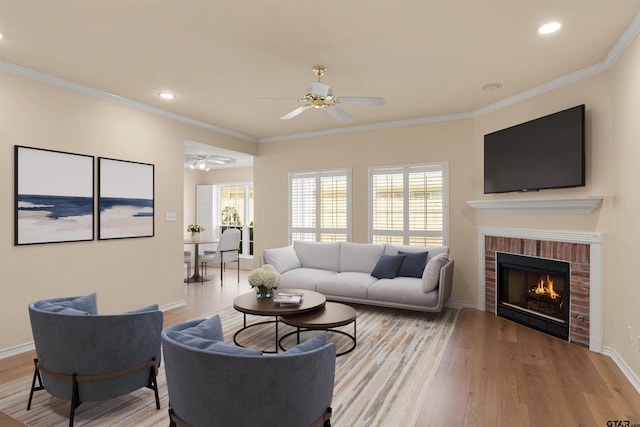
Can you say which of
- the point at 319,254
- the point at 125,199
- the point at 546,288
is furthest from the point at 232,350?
the point at 319,254

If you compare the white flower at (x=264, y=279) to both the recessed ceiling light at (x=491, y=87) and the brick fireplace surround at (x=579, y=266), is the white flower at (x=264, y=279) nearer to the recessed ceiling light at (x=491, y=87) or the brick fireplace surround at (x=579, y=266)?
the brick fireplace surround at (x=579, y=266)

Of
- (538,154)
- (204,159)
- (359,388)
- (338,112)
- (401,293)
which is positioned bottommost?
(359,388)

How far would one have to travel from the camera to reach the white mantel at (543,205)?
338cm

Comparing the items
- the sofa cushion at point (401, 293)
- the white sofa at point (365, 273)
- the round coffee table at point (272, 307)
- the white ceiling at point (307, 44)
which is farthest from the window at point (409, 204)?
the round coffee table at point (272, 307)

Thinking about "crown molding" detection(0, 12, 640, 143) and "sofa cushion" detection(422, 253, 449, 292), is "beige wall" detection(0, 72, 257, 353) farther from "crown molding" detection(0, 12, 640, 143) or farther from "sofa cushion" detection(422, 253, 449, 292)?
"sofa cushion" detection(422, 253, 449, 292)

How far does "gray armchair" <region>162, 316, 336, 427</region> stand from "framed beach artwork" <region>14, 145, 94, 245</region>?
2.79 metres

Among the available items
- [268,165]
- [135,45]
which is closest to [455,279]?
[268,165]

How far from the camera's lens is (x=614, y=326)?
319 centimetres

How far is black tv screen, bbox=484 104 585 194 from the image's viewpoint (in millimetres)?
3477

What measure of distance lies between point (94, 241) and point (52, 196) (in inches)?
25.6

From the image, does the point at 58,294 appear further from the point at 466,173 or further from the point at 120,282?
the point at 466,173

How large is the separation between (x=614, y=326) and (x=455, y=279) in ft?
6.62

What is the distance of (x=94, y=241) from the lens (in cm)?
398

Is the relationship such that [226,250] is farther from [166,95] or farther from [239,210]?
[166,95]
